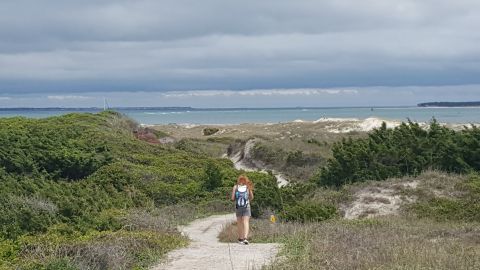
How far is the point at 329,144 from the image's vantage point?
1944 inches

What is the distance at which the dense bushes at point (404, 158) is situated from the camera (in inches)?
933

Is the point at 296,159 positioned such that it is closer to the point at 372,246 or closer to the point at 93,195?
the point at 93,195

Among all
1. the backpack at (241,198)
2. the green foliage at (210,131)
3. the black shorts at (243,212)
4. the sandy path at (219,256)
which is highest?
the backpack at (241,198)

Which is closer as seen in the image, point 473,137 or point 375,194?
point 375,194

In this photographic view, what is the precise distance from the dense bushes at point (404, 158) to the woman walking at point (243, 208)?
31.8ft

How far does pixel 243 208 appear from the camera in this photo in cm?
1456

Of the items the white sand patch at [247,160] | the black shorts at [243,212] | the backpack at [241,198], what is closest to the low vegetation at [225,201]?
the black shorts at [243,212]

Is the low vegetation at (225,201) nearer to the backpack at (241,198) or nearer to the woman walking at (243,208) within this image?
the woman walking at (243,208)

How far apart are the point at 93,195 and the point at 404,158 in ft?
38.0

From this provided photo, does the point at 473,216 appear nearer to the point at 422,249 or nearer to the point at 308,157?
the point at 422,249

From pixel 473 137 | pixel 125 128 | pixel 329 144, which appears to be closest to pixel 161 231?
pixel 473 137

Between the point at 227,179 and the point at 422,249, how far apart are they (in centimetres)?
2095

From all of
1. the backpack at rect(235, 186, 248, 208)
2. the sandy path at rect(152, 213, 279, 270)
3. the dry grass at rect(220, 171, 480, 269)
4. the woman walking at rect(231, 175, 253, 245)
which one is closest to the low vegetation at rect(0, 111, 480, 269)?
the dry grass at rect(220, 171, 480, 269)

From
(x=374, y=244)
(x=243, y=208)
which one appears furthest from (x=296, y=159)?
(x=374, y=244)
